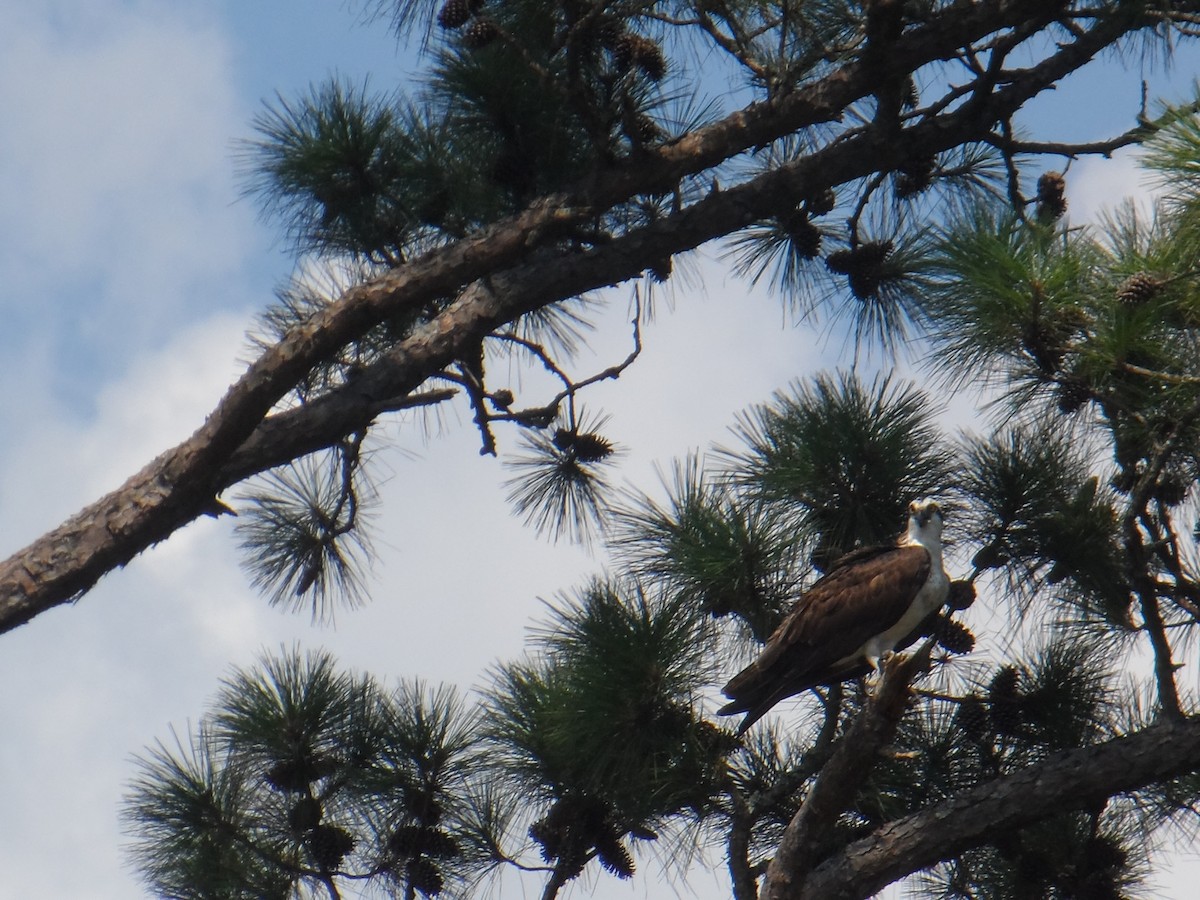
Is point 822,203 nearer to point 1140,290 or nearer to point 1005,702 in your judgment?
point 1140,290

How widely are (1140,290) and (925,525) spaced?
1.05 metres

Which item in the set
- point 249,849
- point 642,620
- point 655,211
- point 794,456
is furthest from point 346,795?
point 655,211

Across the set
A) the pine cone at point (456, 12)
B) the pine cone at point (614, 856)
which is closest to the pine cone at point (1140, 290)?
the pine cone at point (456, 12)

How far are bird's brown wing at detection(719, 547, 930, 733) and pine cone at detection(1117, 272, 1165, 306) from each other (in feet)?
3.29

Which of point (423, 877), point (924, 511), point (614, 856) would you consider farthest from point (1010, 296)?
point (423, 877)

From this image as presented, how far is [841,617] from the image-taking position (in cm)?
439

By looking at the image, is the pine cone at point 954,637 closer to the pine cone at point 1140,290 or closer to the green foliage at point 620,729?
the green foliage at point 620,729

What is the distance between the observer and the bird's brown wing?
14.4ft

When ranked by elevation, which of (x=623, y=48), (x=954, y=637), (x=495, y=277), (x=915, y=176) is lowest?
(x=954, y=637)

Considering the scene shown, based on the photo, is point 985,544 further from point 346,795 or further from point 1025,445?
point 346,795

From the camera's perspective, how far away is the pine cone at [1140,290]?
3979 mm

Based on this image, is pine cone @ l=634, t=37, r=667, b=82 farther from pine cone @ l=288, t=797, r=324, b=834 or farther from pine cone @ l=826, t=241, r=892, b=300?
pine cone @ l=288, t=797, r=324, b=834

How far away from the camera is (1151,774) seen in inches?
164

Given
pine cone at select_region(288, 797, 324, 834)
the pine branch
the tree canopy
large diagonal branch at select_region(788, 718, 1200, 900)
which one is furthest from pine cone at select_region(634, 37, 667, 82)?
pine cone at select_region(288, 797, 324, 834)
